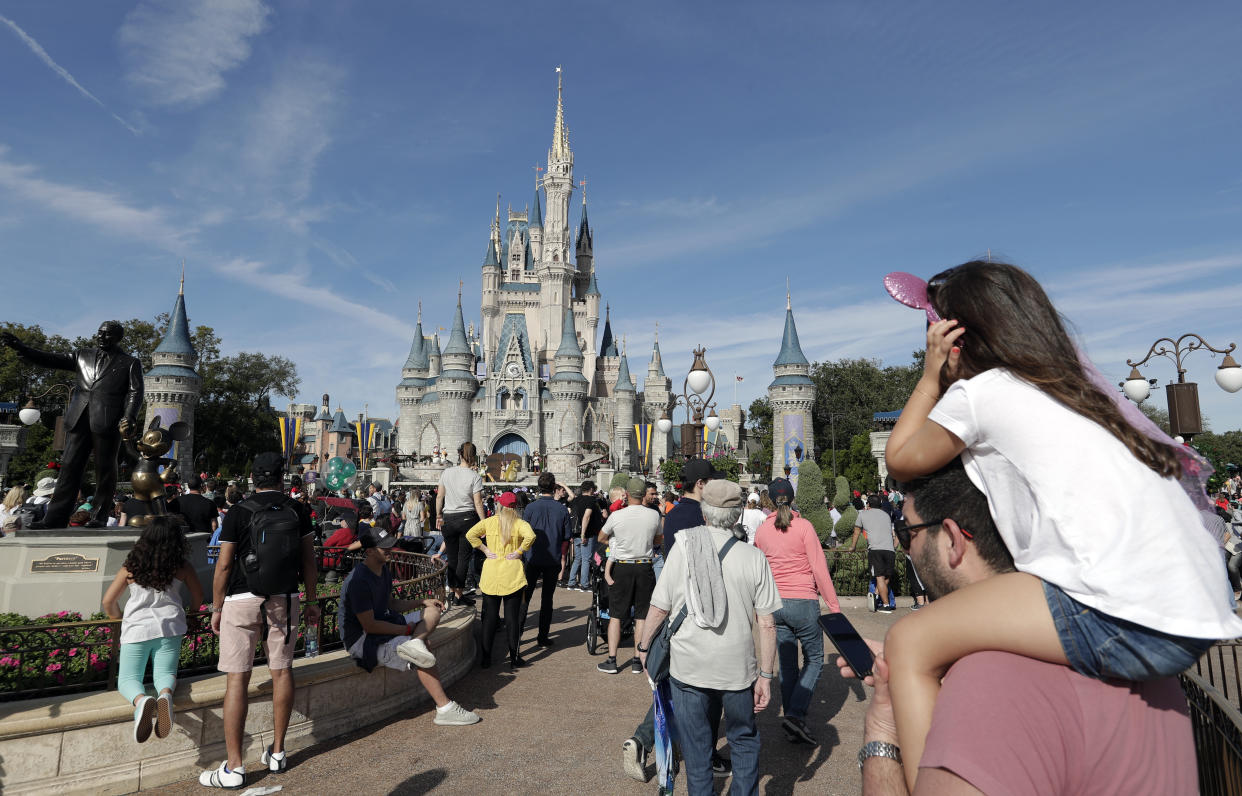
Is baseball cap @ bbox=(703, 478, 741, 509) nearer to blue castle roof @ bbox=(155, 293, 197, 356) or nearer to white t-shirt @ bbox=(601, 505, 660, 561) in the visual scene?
white t-shirt @ bbox=(601, 505, 660, 561)

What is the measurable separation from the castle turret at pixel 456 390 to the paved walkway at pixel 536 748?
4979cm

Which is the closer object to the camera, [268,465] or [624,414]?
[268,465]

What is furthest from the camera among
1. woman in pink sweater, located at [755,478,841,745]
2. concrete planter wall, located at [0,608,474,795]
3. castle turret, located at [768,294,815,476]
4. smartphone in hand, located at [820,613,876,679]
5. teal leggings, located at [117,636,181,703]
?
castle turret, located at [768,294,815,476]

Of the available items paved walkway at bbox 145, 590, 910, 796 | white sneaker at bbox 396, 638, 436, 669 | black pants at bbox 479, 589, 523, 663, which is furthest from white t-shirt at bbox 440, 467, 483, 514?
white sneaker at bbox 396, 638, 436, 669

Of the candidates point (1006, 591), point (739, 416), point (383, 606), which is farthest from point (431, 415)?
point (1006, 591)

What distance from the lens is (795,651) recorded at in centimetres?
530

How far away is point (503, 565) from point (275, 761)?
2795 millimetres

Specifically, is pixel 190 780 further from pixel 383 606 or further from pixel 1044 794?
pixel 1044 794

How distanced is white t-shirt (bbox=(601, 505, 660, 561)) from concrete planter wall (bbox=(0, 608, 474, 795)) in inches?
87.0

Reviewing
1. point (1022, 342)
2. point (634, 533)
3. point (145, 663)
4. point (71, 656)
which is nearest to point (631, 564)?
point (634, 533)

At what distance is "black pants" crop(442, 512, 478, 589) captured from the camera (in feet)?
26.9

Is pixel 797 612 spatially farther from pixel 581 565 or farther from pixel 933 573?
pixel 581 565

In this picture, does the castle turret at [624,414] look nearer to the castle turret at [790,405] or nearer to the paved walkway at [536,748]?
the castle turret at [790,405]

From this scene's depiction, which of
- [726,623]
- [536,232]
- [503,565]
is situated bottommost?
[503,565]
